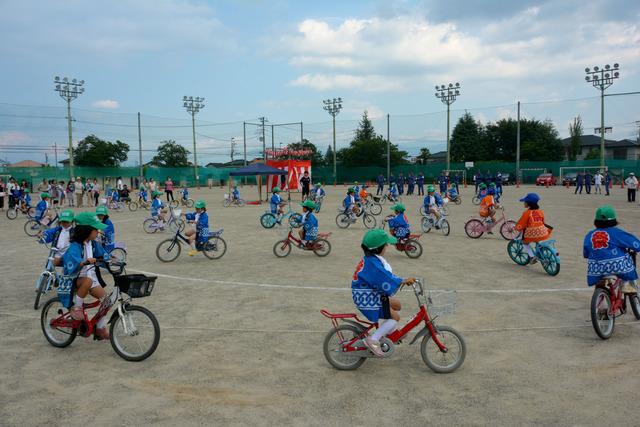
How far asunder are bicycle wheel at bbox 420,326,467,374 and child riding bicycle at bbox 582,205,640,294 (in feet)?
7.89

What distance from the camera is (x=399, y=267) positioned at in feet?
36.0

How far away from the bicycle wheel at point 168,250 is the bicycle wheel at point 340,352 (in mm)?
7354

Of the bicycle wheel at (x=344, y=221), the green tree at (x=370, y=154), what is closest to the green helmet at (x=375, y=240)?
the bicycle wheel at (x=344, y=221)

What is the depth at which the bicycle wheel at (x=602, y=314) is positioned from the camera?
19.7 feet

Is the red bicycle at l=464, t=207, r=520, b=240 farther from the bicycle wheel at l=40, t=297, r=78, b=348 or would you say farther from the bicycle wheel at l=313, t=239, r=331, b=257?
the bicycle wheel at l=40, t=297, r=78, b=348

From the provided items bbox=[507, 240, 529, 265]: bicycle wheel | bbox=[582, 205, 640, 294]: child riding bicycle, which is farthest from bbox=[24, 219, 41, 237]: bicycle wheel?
bbox=[582, 205, 640, 294]: child riding bicycle

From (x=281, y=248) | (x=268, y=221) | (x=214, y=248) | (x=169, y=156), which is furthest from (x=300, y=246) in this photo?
(x=169, y=156)

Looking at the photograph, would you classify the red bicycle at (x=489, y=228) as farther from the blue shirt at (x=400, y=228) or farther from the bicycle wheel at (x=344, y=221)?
the bicycle wheel at (x=344, y=221)

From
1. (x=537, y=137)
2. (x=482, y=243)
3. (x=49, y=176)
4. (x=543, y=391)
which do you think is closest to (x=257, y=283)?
(x=543, y=391)

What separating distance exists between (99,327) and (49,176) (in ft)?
158

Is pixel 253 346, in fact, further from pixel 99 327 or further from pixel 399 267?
pixel 399 267

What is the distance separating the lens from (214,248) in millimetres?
11906

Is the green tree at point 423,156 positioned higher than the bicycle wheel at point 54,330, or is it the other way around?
the green tree at point 423,156

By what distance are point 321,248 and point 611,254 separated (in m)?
7.02
